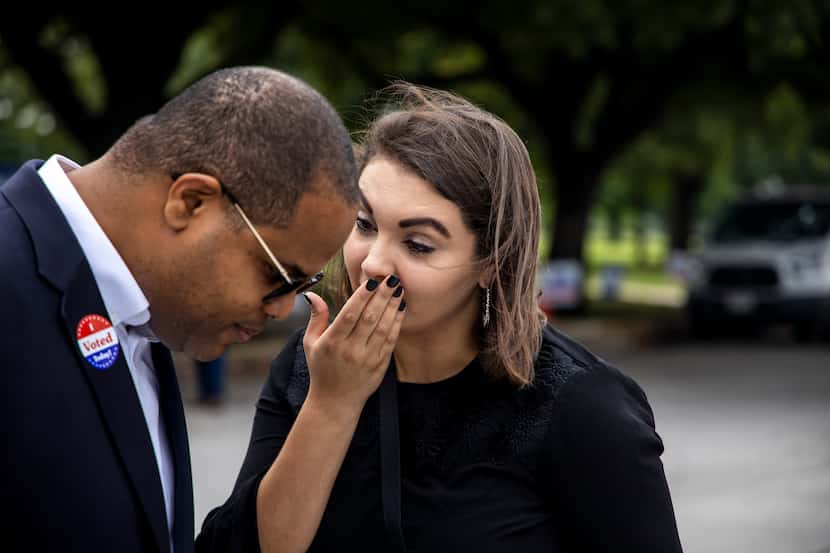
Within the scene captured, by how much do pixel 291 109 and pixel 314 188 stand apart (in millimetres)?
131

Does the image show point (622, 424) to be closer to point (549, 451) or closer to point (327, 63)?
point (549, 451)

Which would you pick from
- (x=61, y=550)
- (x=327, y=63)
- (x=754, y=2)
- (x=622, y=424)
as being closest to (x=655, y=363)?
(x=754, y=2)

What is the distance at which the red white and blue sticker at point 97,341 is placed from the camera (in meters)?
1.63

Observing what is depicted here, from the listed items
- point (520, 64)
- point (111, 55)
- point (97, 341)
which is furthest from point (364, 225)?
point (520, 64)

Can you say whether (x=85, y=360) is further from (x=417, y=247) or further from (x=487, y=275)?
(x=487, y=275)

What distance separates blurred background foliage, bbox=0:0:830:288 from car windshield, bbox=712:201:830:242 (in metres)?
1.67

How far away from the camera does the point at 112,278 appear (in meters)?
1.75

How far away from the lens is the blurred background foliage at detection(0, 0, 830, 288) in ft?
43.1

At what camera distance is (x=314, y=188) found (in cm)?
181

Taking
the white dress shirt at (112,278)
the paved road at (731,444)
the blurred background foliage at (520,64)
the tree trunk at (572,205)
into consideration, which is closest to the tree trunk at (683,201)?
the blurred background foliage at (520,64)

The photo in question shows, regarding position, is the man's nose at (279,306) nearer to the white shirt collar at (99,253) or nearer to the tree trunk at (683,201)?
the white shirt collar at (99,253)

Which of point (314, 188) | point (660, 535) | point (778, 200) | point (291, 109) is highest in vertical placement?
point (778, 200)

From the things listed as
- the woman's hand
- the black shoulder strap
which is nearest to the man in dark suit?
the woman's hand

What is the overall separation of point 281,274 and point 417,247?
1.99 feet
